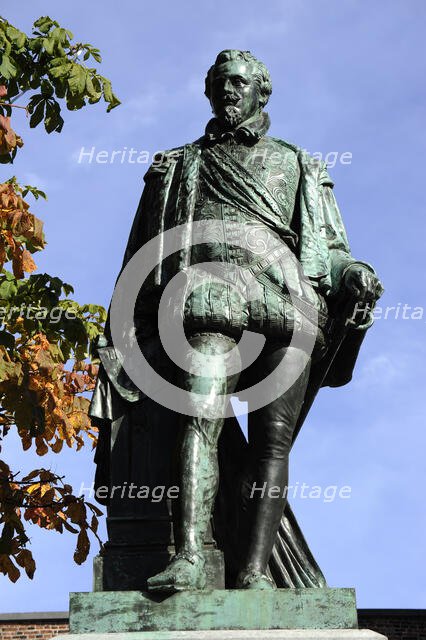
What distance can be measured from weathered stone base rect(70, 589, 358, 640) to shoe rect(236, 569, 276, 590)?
0.73ft

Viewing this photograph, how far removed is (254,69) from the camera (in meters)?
6.96

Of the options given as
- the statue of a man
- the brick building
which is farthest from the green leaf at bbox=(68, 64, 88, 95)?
the brick building

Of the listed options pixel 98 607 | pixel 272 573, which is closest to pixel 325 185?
pixel 272 573

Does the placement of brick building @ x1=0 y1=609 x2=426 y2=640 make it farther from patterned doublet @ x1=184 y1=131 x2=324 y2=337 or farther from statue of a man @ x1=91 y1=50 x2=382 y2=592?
patterned doublet @ x1=184 y1=131 x2=324 y2=337

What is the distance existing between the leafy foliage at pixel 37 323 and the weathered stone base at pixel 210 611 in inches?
172

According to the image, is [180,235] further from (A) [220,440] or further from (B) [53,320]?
(B) [53,320]

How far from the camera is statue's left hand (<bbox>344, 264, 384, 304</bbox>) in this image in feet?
21.2

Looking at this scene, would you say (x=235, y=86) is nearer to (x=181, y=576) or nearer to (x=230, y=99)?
(x=230, y=99)

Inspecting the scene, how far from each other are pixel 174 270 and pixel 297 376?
2.91 ft

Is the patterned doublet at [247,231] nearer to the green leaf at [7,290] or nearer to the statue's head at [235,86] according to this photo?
the statue's head at [235,86]

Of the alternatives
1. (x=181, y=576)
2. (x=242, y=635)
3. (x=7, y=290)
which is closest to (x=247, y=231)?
(x=181, y=576)

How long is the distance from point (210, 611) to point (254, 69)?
316 centimetres

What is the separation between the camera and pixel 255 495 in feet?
20.8

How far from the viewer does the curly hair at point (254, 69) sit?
6.95 meters
